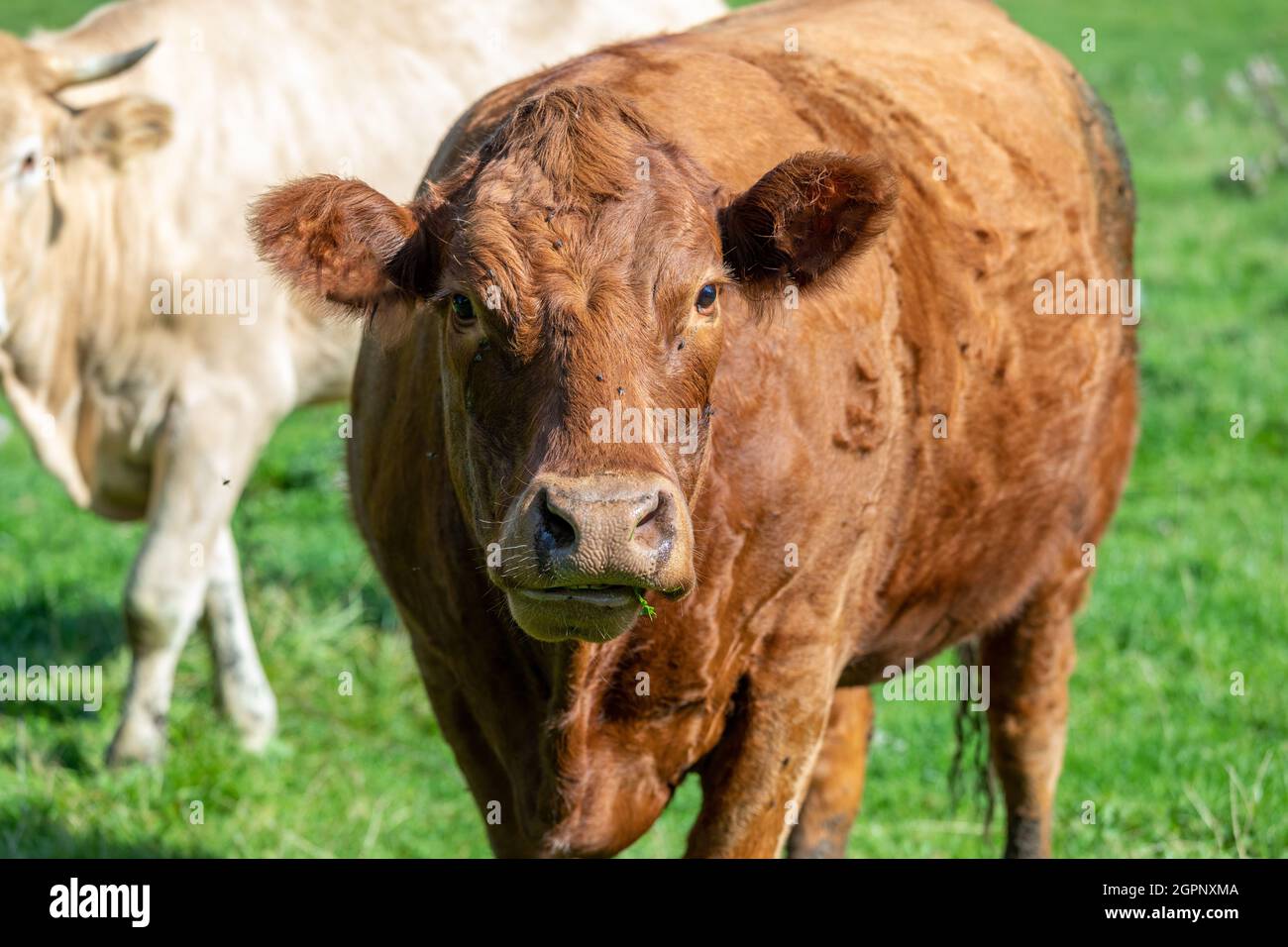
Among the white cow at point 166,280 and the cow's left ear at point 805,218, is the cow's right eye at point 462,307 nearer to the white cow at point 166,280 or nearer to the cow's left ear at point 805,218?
the cow's left ear at point 805,218

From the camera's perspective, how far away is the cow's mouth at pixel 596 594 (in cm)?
295

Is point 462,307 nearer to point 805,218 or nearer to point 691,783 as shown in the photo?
point 805,218

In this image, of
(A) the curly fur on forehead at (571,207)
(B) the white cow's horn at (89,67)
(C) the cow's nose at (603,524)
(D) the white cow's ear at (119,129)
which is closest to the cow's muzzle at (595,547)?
(C) the cow's nose at (603,524)

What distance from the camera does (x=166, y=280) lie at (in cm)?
633

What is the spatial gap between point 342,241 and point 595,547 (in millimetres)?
1067

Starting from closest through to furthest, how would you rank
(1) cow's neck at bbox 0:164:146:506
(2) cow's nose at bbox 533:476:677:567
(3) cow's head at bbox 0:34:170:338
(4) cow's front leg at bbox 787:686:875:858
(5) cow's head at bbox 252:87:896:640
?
(2) cow's nose at bbox 533:476:677:567 < (5) cow's head at bbox 252:87:896:640 < (4) cow's front leg at bbox 787:686:875:858 < (3) cow's head at bbox 0:34:170:338 < (1) cow's neck at bbox 0:164:146:506

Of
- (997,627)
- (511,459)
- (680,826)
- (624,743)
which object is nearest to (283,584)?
(680,826)

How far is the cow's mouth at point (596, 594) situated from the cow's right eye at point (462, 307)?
63cm

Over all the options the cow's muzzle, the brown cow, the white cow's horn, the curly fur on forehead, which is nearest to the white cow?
the white cow's horn

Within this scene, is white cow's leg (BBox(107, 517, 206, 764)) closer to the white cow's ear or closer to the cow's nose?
the white cow's ear

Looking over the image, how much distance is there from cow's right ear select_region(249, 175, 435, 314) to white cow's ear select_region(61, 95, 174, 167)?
9.54 ft

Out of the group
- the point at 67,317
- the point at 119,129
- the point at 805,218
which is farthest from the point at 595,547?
the point at 67,317

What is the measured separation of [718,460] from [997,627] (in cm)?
189

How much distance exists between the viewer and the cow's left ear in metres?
3.41
